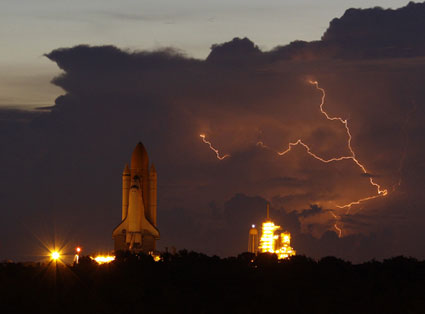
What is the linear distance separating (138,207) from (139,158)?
6172 mm

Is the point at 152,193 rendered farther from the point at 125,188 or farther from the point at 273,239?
the point at 273,239

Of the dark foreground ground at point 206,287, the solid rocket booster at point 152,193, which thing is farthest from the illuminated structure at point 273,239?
the dark foreground ground at point 206,287

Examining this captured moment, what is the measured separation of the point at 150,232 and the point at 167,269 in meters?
52.4

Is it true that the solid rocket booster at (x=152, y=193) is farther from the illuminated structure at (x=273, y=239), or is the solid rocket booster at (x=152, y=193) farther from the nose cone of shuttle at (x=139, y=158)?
the illuminated structure at (x=273, y=239)

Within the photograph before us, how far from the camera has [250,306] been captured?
64.6 m

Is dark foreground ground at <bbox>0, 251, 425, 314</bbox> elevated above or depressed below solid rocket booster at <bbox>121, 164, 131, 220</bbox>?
below

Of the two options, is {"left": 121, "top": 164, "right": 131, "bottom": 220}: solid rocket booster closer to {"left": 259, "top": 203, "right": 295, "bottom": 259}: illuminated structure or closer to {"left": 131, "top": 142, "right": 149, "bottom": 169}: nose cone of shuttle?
{"left": 131, "top": 142, "right": 149, "bottom": 169}: nose cone of shuttle

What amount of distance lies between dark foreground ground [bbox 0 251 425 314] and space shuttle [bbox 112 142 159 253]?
40.3 m

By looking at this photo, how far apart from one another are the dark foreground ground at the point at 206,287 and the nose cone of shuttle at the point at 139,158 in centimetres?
4292

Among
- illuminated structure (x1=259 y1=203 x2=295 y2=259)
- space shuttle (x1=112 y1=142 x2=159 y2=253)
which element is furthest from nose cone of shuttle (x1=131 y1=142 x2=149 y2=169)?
illuminated structure (x1=259 y1=203 x2=295 y2=259)

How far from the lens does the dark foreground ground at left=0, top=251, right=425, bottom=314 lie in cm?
6116

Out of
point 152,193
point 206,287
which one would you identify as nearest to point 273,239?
point 152,193

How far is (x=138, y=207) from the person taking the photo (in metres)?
131

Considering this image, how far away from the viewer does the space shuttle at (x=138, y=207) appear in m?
131
